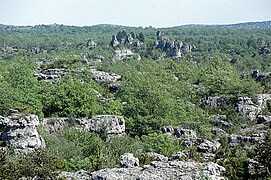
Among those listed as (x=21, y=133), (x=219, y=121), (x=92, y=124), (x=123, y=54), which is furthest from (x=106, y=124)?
(x=123, y=54)

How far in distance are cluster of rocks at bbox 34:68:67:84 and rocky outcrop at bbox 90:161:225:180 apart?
150 ft

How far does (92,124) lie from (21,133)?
1000 centimetres

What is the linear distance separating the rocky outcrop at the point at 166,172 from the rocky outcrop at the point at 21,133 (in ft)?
34.7

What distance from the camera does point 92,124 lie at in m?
43.3

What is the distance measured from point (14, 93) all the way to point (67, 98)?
22.6ft

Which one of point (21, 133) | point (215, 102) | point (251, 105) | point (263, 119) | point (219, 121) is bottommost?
point (219, 121)

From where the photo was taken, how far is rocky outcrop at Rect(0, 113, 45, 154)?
3375 cm

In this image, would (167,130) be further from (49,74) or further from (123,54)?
(123,54)

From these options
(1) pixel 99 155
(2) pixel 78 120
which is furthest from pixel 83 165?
(2) pixel 78 120

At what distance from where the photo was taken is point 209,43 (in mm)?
156250

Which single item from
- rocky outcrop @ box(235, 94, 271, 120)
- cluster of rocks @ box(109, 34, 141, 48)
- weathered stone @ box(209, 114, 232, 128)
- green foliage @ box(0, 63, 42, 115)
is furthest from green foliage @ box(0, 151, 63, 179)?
cluster of rocks @ box(109, 34, 141, 48)

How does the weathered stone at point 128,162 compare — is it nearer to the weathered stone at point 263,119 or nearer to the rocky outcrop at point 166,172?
the rocky outcrop at point 166,172

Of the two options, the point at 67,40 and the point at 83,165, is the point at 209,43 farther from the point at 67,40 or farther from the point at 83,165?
the point at 83,165

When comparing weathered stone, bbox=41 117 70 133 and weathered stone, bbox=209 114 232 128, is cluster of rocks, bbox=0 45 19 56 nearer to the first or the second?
weathered stone, bbox=209 114 232 128
